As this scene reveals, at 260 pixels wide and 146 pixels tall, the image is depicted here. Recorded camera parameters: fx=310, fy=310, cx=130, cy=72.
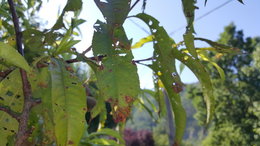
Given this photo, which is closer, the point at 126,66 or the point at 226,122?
the point at 126,66

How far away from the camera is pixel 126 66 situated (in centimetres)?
45

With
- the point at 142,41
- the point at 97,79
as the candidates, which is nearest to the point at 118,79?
the point at 97,79

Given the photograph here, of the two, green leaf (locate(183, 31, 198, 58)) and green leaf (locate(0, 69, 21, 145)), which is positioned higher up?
green leaf (locate(183, 31, 198, 58))

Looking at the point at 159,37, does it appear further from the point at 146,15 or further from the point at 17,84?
the point at 17,84

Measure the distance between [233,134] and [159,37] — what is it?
4.86 m

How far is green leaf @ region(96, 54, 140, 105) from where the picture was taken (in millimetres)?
417

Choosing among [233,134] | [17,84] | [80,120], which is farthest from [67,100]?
[233,134]

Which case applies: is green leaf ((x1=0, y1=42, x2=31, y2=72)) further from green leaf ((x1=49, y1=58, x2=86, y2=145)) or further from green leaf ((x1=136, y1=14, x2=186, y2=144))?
green leaf ((x1=136, y1=14, x2=186, y2=144))

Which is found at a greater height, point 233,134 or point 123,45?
point 123,45

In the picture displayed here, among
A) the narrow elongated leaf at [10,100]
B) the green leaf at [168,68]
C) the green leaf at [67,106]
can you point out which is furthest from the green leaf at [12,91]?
the green leaf at [168,68]

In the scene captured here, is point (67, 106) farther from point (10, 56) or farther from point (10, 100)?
point (10, 100)

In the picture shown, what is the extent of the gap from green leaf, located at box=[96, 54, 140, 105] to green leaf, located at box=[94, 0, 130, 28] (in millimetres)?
58

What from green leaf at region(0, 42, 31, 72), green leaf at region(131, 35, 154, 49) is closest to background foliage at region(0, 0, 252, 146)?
green leaf at region(0, 42, 31, 72)

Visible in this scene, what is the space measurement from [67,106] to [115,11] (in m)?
0.14
